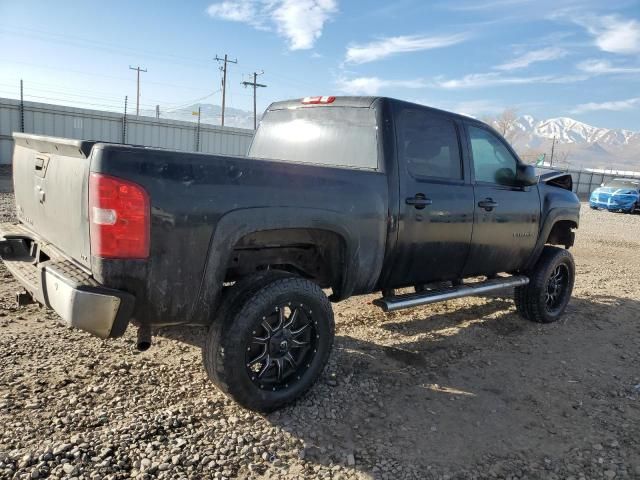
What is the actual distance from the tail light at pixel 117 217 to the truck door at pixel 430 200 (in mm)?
1876

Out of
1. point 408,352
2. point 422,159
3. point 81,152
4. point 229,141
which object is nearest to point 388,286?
point 408,352

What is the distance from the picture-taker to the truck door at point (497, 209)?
440 cm

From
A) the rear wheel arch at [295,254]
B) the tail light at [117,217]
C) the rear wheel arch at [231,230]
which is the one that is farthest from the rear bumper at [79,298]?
the rear wheel arch at [295,254]

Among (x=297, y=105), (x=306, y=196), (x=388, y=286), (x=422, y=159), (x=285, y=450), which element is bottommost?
(x=285, y=450)

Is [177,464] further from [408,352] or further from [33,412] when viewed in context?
[408,352]

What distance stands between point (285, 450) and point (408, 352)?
70.6 inches

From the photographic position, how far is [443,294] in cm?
421

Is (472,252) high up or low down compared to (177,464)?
up

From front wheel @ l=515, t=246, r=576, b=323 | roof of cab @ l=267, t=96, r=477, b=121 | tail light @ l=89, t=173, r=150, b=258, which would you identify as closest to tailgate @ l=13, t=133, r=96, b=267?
tail light @ l=89, t=173, r=150, b=258

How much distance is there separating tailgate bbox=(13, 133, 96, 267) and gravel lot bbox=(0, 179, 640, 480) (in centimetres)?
96

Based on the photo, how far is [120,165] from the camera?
2455mm

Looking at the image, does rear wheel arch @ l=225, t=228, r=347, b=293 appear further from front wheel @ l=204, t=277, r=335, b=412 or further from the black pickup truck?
front wheel @ l=204, t=277, r=335, b=412

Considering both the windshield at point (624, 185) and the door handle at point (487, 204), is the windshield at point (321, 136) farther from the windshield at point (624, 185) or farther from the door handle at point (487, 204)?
the windshield at point (624, 185)

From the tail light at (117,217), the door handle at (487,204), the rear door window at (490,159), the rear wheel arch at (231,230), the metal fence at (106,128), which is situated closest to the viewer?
the tail light at (117,217)
